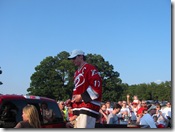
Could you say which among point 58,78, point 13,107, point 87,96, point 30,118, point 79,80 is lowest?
point 30,118

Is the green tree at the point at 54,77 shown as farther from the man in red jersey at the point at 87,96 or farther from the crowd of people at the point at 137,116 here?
the man in red jersey at the point at 87,96

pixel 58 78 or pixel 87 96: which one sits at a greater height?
pixel 58 78

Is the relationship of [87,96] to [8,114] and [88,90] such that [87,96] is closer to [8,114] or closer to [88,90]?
[88,90]

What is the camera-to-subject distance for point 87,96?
3283mm

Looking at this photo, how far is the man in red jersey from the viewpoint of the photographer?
3293 millimetres

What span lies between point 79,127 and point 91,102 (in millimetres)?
304

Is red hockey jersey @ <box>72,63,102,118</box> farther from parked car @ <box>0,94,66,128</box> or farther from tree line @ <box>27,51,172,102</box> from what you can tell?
tree line @ <box>27,51,172,102</box>

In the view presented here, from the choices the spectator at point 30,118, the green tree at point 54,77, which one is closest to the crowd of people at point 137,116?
the spectator at point 30,118

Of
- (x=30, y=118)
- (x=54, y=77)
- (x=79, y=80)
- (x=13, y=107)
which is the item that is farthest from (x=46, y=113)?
(x=54, y=77)

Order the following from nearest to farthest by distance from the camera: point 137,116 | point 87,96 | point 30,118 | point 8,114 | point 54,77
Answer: point 87,96, point 30,118, point 8,114, point 137,116, point 54,77

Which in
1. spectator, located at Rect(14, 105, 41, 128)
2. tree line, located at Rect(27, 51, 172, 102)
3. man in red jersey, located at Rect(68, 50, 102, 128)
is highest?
tree line, located at Rect(27, 51, 172, 102)

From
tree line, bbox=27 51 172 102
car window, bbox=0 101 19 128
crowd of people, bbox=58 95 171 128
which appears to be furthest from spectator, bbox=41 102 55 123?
tree line, bbox=27 51 172 102

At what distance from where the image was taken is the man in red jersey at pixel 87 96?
329 cm

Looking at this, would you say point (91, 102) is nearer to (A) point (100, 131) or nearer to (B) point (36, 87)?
(A) point (100, 131)
